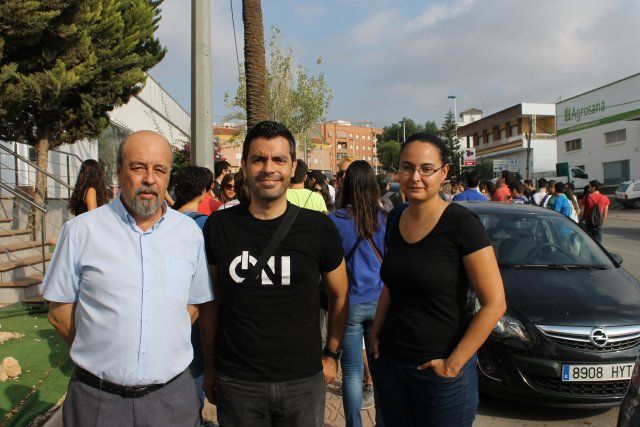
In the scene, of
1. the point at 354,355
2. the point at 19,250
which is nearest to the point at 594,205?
the point at 354,355

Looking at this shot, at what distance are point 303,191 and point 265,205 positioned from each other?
272cm

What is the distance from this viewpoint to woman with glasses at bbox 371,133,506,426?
2.22m

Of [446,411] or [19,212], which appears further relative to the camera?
[19,212]

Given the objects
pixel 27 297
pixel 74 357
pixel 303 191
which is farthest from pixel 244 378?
pixel 27 297

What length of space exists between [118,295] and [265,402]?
78 cm

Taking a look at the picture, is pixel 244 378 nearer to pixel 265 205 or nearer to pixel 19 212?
pixel 265 205

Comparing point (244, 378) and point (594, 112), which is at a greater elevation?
point (594, 112)

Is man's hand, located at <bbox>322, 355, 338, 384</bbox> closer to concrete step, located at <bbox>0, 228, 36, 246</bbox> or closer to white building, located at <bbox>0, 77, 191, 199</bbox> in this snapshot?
concrete step, located at <bbox>0, 228, 36, 246</bbox>

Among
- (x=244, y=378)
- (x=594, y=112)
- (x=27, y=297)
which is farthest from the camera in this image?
(x=594, y=112)

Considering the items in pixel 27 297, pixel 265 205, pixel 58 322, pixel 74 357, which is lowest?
pixel 27 297

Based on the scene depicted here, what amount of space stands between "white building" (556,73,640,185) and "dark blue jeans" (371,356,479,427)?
37.5m

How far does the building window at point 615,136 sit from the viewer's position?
35.3m

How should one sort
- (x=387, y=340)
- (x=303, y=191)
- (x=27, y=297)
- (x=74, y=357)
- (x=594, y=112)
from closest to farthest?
1. (x=74, y=357)
2. (x=387, y=340)
3. (x=303, y=191)
4. (x=27, y=297)
5. (x=594, y=112)

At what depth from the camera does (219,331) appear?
233cm
